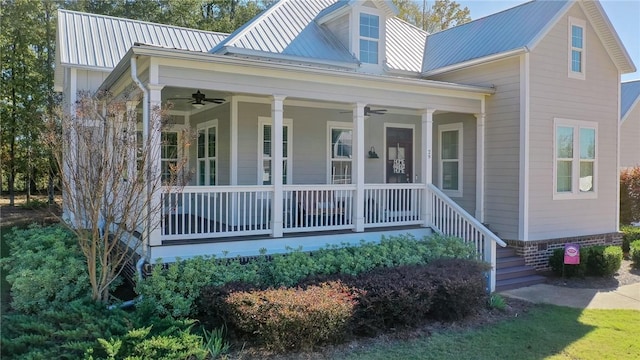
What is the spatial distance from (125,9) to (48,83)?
6.29 meters

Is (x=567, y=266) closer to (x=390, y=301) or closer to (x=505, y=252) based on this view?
(x=505, y=252)

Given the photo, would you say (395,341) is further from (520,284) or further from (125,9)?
(125,9)

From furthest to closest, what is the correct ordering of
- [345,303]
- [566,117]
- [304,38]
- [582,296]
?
[304,38]
[566,117]
[582,296]
[345,303]

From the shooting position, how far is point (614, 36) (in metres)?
11.1

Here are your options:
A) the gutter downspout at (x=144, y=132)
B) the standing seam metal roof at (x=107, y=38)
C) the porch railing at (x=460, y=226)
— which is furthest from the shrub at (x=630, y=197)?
the gutter downspout at (x=144, y=132)

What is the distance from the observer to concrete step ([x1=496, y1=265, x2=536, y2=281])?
9.03 metres

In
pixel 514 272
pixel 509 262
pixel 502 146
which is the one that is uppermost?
pixel 502 146

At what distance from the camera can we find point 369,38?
12.1 m

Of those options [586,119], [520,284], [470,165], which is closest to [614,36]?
[586,119]

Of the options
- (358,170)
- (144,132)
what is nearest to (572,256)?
(358,170)

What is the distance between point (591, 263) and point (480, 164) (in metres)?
3.08

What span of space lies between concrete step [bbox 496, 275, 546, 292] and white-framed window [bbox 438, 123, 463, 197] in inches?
112

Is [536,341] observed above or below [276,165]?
below

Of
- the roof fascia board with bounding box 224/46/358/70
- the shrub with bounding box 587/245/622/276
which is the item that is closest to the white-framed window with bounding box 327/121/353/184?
the roof fascia board with bounding box 224/46/358/70
